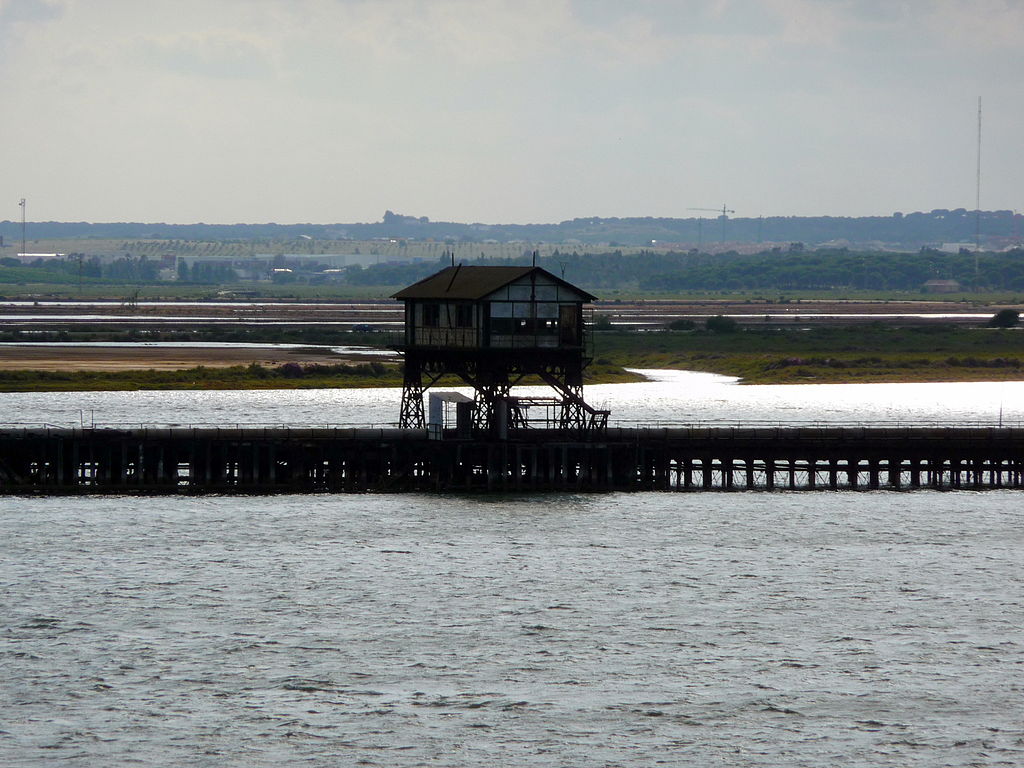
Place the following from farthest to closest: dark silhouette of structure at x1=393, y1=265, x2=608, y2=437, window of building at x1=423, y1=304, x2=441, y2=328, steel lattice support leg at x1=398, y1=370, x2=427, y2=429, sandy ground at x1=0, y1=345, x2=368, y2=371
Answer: sandy ground at x1=0, y1=345, x2=368, y2=371, steel lattice support leg at x1=398, y1=370, x2=427, y2=429, window of building at x1=423, y1=304, x2=441, y2=328, dark silhouette of structure at x1=393, y1=265, x2=608, y2=437

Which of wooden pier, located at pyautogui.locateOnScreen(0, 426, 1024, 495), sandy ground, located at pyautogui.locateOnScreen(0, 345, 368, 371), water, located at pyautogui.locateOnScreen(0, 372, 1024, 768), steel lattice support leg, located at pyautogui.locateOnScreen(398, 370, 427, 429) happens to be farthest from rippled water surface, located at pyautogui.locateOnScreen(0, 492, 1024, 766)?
sandy ground, located at pyautogui.locateOnScreen(0, 345, 368, 371)

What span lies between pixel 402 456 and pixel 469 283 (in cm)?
947

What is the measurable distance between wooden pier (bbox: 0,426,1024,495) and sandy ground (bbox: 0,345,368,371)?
268ft

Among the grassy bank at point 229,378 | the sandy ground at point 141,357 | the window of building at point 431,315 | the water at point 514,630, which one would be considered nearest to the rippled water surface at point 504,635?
the water at point 514,630

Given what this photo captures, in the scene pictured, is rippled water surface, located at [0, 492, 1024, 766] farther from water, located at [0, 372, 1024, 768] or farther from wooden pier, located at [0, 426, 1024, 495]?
wooden pier, located at [0, 426, 1024, 495]

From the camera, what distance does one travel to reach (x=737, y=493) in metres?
90.6

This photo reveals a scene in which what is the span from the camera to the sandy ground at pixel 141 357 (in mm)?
171763

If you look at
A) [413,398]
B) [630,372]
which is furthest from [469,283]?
[630,372]

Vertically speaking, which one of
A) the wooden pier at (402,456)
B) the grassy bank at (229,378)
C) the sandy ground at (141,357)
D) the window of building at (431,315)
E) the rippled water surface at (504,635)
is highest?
the window of building at (431,315)

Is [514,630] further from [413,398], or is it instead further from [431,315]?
[413,398]

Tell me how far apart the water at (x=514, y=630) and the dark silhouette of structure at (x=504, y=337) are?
595 cm

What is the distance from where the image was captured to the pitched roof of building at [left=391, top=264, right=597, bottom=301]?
288 ft

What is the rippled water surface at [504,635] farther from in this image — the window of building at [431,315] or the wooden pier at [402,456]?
the window of building at [431,315]

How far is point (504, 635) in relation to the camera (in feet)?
194
